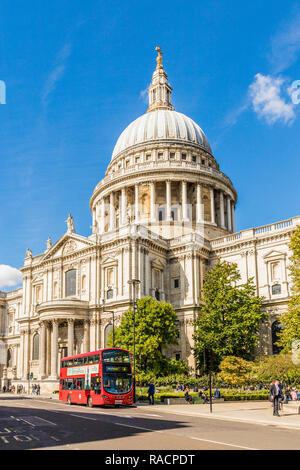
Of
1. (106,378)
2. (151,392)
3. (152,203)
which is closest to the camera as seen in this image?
(106,378)

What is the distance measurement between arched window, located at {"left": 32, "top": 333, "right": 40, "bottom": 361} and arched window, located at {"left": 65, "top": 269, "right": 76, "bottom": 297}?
812 centimetres

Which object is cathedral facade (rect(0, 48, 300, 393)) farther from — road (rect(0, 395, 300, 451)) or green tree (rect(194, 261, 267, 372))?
road (rect(0, 395, 300, 451))

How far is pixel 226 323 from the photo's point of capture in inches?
2004

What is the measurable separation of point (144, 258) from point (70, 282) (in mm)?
12026

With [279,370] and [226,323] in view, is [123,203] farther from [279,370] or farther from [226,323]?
[279,370]

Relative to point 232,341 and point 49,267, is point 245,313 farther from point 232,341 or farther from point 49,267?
point 49,267

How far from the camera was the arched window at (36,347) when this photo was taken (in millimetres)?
66244

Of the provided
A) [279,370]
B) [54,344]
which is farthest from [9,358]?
[279,370]

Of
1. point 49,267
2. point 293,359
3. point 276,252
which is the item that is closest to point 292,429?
point 293,359

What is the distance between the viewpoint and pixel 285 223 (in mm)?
59406

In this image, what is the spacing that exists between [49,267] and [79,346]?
44.9 feet

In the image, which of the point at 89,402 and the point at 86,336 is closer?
the point at 89,402

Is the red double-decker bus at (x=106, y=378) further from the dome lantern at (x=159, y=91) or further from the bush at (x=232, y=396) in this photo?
the dome lantern at (x=159, y=91)

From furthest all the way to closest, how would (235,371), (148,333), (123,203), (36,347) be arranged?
(123,203), (36,347), (148,333), (235,371)
